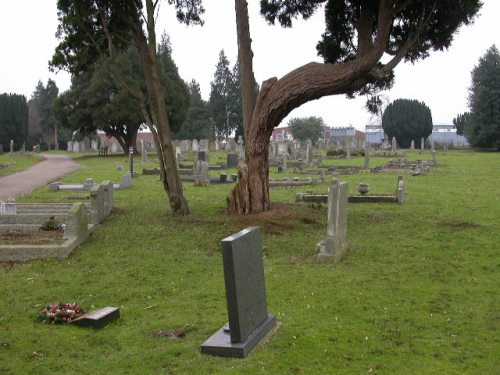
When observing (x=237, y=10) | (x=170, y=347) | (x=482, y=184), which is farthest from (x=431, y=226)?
(x=482, y=184)

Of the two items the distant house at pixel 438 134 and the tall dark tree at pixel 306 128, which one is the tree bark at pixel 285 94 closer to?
the tall dark tree at pixel 306 128

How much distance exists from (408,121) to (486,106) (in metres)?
14.3

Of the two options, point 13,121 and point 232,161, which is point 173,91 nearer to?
point 232,161

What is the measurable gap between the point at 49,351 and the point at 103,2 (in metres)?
11.2

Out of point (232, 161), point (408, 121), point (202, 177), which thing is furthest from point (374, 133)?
point (202, 177)

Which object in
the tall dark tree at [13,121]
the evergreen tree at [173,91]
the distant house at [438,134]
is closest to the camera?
the evergreen tree at [173,91]

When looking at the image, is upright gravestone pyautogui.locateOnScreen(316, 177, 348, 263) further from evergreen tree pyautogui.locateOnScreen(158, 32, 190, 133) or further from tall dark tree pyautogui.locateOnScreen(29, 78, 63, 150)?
→ tall dark tree pyautogui.locateOnScreen(29, 78, 63, 150)

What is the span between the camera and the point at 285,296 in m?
7.82

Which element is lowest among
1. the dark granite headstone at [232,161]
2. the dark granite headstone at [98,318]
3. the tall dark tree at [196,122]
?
the dark granite headstone at [98,318]

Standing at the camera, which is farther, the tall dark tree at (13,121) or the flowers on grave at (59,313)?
the tall dark tree at (13,121)

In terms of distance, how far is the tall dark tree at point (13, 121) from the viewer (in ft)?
208

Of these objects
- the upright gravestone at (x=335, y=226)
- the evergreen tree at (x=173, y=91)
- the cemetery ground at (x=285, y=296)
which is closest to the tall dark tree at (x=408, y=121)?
the evergreen tree at (x=173, y=91)

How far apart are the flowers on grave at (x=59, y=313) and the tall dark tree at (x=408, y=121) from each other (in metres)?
72.6

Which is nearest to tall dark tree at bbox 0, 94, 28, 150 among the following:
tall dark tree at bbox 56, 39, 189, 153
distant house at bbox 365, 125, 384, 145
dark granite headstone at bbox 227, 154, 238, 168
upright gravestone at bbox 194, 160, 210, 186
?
tall dark tree at bbox 56, 39, 189, 153
